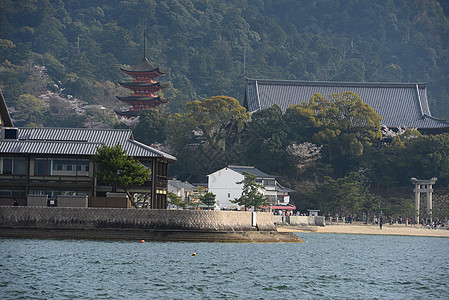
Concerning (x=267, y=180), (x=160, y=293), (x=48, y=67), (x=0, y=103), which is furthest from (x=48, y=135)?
(x=48, y=67)

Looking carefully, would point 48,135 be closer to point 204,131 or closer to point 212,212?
point 212,212

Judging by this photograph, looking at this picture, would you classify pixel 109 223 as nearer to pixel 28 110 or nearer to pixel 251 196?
pixel 251 196

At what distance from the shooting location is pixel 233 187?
335ft

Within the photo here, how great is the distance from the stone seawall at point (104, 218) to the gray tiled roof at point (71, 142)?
813 centimetres

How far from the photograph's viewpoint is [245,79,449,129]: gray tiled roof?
128m

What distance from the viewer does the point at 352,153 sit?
111 metres

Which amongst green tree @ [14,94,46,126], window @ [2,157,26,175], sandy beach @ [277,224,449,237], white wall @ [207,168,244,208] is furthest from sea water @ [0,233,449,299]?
green tree @ [14,94,46,126]

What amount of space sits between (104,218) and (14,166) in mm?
11972

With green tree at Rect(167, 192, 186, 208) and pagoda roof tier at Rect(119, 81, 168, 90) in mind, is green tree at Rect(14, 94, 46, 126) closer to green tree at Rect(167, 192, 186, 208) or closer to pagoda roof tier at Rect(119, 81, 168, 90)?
pagoda roof tier at Rect(119, 81, 168, 90)

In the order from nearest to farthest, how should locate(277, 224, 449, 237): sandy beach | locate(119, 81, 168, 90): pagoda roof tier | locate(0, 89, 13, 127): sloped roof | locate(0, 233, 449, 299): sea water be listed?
locate(0, 233, 449, 299): sea water
locate(0, 89, 13, 127): sloped roof
locate(277, 224, 449, 237): sandy beach
locate(119, 81, 168, 90): pagoda roof tier

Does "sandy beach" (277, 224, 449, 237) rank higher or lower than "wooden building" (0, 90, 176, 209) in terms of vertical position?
lower

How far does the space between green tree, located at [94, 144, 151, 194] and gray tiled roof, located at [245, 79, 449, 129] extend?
222 ft

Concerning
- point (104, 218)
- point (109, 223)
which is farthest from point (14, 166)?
point (109, 223)

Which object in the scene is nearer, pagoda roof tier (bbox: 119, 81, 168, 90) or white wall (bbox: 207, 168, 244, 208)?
white wall (bbox: 207, 168, 244, 208)
